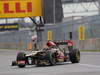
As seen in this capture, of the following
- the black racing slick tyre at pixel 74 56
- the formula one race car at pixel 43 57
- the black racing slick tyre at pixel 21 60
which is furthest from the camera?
the black racing slick tyre at pixel 74 56

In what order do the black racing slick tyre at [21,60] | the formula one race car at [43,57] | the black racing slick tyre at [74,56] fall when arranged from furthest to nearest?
the black racing slick tyre at [74,56], the black racing slick tyre at [21,60], the formula one race car at [43,57]

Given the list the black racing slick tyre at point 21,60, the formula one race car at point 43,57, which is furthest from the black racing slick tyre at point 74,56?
the black racing slick tyre at point 21,60

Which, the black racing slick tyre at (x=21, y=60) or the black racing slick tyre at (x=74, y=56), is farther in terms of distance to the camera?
the black racing slick tyre at (x=74, y=56)

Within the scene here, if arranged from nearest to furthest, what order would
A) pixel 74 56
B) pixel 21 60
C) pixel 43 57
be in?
1. pixel 43 57
2. pixel 21 60
3. pixel 74 56

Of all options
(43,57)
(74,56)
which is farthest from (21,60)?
(74,56)

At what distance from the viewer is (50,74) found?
14.2m

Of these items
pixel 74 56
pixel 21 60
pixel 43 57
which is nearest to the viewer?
pixel 43 57

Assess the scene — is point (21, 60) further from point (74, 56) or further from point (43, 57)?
point (74, 56)

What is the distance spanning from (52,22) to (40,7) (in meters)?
3.08

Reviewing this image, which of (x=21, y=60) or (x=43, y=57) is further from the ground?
(x=43, y=57)

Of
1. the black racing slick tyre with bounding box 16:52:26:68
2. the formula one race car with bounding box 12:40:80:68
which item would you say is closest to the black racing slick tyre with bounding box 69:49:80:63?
the formula one race car with bounding box 12:40:80:68

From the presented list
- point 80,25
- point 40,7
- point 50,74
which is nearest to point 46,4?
point 40,7

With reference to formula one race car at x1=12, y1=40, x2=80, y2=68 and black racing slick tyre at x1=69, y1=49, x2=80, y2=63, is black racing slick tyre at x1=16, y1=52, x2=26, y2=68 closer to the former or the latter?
formula one race car at x1=12, y1=40, x2=80, y2=68

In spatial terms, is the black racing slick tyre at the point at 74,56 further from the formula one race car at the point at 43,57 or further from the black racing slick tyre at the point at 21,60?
the black racing slick tyre at the point at 21,60
